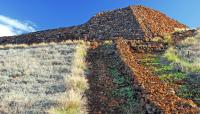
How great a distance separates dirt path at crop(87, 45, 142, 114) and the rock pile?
1254cm

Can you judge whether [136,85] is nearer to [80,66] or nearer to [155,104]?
[155,104]

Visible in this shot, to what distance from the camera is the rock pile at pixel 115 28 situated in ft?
138

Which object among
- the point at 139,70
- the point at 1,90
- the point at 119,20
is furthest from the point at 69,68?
the point at 119,20

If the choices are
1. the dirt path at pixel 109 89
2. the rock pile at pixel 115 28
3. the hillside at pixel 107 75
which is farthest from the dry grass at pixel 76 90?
the rock pile at pixel 115 28

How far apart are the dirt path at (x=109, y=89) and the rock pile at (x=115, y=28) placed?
12541 millimetres

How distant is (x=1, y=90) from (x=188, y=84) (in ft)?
24.4

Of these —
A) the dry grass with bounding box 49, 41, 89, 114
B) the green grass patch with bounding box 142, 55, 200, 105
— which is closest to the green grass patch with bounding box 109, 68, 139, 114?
the dry grass with bounding box 49, 41, 89, 114

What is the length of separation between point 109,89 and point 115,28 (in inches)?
924

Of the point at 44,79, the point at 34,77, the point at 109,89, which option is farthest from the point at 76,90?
the point at 34,77

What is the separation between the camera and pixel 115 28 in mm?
44125

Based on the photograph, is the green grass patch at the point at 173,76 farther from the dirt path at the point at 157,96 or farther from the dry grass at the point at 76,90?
the dry grass at the point at 76,90

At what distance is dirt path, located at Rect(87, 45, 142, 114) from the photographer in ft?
59.6

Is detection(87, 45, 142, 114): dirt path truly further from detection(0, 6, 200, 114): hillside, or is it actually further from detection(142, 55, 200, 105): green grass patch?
detection(142, 55, 200, 105): green grass patch

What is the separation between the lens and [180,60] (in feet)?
89.7
